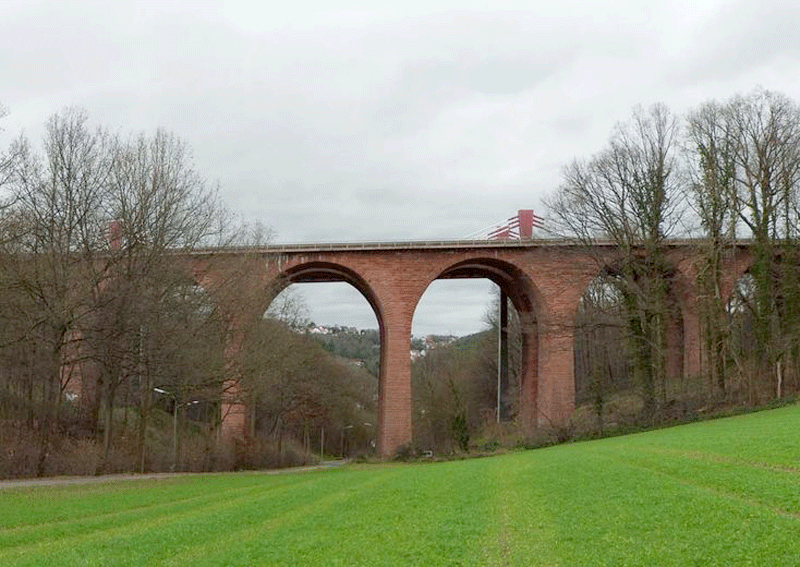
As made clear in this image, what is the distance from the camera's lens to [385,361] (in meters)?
38.3

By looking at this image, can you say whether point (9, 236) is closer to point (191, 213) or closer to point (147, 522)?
point (191, 213)

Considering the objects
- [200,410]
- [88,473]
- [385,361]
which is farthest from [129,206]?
[200,410]

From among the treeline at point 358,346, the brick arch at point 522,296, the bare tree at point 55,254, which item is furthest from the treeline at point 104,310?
the treeline at point 358,346

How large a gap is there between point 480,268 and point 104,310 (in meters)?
21.5

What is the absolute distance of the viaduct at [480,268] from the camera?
35812mm

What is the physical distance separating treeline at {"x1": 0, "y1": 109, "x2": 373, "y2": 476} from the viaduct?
5505 mm

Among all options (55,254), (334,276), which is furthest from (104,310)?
(334,276)

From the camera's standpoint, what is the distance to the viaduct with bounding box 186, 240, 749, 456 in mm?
35812

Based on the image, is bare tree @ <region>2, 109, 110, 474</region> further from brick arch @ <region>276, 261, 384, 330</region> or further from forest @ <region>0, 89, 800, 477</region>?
brick arch @ <region>276, 261, 384, 330</region>

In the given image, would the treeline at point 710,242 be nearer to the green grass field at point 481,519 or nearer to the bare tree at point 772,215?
the bare tree at point 772,215

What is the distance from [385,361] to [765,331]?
17.2 meters

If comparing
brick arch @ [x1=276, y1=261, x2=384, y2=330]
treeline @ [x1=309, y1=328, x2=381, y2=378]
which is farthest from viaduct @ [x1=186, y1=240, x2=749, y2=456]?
treeline @ [x1=309, y1=328, x2=381, y2=378]

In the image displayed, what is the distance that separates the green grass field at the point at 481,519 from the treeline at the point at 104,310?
742 cm

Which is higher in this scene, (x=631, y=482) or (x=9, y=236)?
(x=9, y=236)
